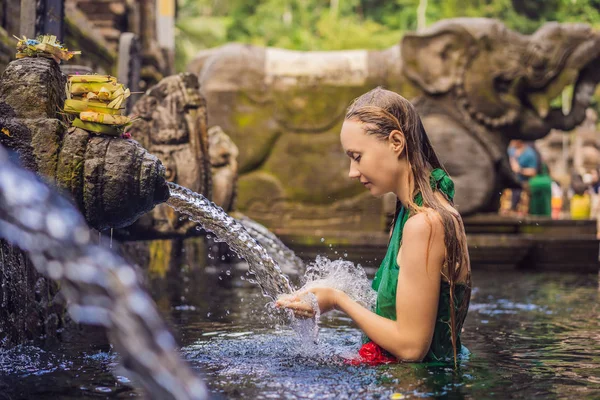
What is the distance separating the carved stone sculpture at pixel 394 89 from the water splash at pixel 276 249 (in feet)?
16.6

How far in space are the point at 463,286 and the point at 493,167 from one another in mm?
9287

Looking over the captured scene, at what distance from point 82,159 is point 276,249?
3796mm

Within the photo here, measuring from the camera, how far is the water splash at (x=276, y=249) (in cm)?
691

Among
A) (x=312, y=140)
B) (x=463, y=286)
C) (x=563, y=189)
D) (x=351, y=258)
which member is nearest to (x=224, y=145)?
(x=351, y=258)

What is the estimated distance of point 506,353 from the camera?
402 centimetres

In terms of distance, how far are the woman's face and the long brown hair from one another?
0.09 feet

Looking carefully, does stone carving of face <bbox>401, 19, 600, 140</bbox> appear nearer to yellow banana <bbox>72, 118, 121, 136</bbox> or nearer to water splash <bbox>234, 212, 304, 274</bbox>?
water splash <bbox>234, 212, 304, 274</bbox>

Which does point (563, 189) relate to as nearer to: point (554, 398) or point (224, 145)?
point (224, 145)

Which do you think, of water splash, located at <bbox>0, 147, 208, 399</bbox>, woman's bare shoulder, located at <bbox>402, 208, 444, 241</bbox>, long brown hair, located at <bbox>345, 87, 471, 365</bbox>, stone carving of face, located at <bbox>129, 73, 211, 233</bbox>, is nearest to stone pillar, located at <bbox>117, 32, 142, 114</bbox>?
stone carving of face, located at <bbox>129, 73, 211, 233</bbox>

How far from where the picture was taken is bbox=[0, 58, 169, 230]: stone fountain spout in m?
3.45

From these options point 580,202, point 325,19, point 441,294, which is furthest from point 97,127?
point 325,19

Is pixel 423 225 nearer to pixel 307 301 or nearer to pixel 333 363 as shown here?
pixel 307 301

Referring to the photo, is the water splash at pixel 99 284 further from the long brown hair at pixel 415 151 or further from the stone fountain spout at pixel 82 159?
the long brown hair at pixel 415 151

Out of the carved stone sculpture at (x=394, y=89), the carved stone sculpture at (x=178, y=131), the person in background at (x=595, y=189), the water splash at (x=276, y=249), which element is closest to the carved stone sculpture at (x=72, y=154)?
the carved stone sculpture at (x=178, y=131)
